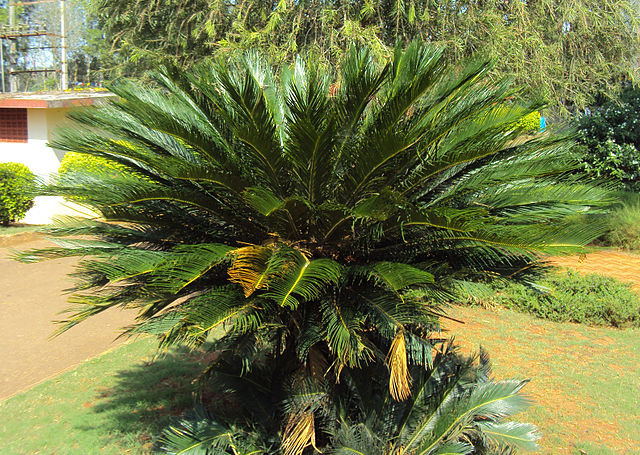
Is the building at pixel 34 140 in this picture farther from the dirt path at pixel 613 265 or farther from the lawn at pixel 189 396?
the dirt path at pixel 613 265

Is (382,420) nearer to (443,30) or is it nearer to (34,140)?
(443,30)

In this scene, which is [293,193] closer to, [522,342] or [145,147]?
[145,147]

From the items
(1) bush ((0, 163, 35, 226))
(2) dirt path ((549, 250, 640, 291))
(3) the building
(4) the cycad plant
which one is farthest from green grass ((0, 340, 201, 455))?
(3) the building

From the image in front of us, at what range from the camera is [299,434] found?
3.46 m

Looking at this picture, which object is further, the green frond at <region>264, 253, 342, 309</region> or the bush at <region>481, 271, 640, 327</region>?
the bush at <region>481, 271, 640, 327</region>

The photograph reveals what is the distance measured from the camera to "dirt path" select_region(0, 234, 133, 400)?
5598mm

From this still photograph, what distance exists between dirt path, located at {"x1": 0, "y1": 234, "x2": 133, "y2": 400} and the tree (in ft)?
18.8

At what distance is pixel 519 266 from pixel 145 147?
2.63m

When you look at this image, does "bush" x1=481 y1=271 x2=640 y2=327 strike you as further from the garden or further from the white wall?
the white wall

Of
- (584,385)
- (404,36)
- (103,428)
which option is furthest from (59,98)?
(584,385)

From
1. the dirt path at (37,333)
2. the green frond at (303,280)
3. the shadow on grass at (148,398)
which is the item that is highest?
the green frond at (303,280)

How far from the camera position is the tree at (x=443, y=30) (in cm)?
1106

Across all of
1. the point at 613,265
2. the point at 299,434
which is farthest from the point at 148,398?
the point at 613,265

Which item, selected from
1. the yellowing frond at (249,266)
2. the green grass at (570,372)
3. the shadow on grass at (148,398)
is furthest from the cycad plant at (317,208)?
the green grass at (570,372)
